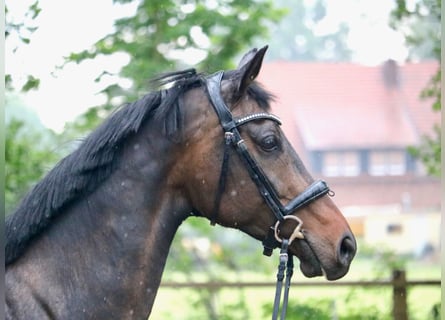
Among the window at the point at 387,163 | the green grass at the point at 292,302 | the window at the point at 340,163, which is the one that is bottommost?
the window at the point at 387,163

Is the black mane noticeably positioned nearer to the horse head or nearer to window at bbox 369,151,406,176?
the horse head

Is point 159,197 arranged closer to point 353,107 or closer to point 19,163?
point 19,163

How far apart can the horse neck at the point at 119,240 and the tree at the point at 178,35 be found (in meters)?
4.59

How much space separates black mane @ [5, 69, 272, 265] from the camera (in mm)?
3031

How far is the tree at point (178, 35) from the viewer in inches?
314

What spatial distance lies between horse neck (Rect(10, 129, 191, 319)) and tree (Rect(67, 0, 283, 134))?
4.59m

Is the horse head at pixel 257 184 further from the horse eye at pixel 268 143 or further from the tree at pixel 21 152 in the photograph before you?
the tree at pixel 21 152

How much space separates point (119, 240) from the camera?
10.1 feet

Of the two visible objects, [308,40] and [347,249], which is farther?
[308,40]

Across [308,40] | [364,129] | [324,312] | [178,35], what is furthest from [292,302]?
[308,40]

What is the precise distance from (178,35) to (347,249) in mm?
5234

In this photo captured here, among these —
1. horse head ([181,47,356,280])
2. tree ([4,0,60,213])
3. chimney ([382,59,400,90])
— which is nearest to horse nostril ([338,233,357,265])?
horse head ([181,47,356,280])

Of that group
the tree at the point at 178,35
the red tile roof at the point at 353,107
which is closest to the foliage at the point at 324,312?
the tree at the point at 178,35

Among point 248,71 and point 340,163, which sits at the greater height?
point 248,71
